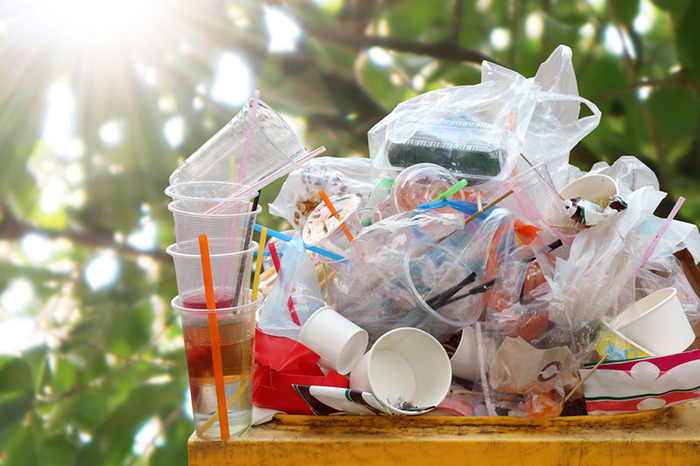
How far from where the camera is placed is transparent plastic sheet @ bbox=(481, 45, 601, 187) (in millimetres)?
1190

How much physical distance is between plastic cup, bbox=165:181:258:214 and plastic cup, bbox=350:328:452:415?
0.35 metres

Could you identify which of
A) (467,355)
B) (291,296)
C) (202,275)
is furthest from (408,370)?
(202,275)

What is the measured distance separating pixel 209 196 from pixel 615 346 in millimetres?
822

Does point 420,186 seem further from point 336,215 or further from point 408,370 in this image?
point 408,370

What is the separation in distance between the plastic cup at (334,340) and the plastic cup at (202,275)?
0.14 m

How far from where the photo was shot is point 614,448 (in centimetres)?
78

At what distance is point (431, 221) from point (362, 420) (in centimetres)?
40

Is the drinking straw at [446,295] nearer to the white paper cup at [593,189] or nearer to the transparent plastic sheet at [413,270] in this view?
the transparent plastic sheet at [413,270]

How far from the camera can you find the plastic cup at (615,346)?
86 cm

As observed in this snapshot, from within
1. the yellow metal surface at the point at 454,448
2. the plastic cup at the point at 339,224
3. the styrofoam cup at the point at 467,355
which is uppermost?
the plastic cup at the point at 339,224

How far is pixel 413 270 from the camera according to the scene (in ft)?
3.02

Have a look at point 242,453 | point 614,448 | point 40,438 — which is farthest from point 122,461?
point 614,448

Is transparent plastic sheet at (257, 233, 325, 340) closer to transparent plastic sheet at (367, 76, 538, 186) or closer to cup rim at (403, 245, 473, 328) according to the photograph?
cup rim at (403, 245, 473, 328)

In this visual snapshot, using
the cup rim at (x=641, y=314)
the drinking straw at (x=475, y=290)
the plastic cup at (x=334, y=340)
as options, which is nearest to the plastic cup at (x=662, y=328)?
the cup rim at (x=641, y=314)
